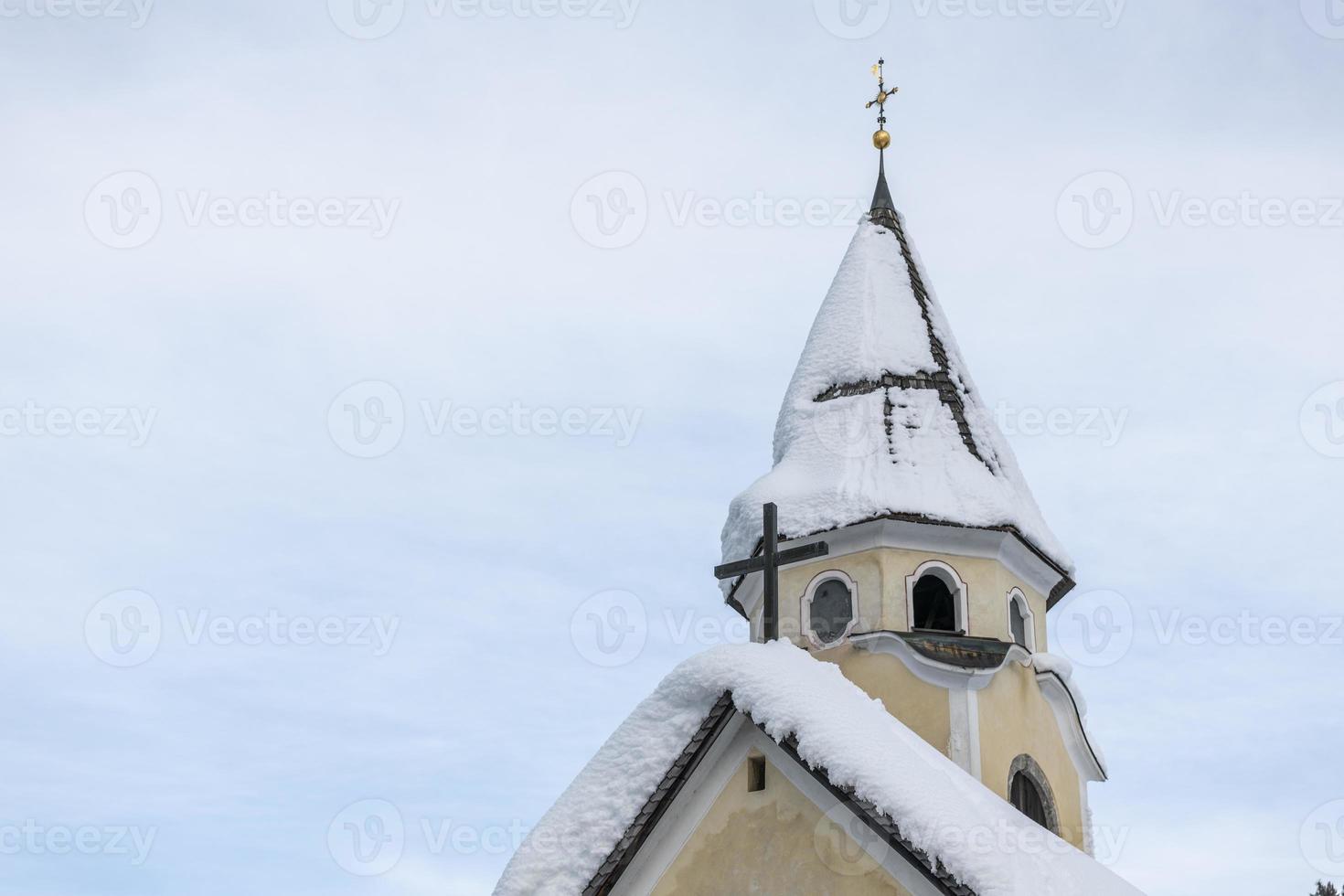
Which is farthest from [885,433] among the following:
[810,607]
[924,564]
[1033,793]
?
[1033,793]

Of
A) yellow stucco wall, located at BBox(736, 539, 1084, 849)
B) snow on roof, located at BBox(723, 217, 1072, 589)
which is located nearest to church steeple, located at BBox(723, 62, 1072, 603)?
snow on roof, located at BBox(723, 217, 1072, 589)

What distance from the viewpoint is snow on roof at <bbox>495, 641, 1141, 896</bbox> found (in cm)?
1318

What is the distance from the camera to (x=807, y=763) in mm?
13844

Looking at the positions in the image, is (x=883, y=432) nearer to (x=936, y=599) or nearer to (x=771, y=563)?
(x=936, y=599)

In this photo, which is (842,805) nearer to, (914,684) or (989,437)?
(914,684)

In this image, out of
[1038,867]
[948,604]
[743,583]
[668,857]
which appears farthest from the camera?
[743,583]

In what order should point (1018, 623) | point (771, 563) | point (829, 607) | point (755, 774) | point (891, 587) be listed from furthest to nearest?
point (1018, 623) < point (829, 607) < point (891, 587) < point (771, 563) < point (755, 774)

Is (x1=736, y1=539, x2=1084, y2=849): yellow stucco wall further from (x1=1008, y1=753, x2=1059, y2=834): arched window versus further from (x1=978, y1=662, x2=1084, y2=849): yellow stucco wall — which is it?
(x1=1008, y1=753, x2=1059, y2=834): arched window

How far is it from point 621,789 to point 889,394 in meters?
6.90

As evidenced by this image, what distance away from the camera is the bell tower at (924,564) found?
17.6m

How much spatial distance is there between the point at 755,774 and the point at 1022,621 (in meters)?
5.82

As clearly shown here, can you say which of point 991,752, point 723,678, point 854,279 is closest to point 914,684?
point 991,752

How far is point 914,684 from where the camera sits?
1762cm

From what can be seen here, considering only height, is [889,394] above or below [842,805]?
above
